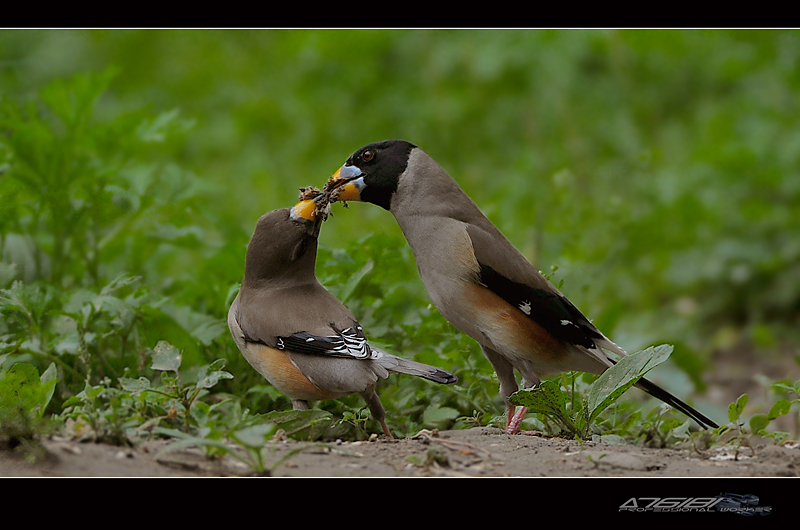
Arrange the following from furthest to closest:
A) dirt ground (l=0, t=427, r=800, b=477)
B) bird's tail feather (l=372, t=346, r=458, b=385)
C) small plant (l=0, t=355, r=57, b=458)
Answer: bird's tail feather (l=372, t=346, r=458, b=385) < small plant (l=0, t=355, r=57, b=458) < dirt ground (l=0, t=427, r=800, b=477)

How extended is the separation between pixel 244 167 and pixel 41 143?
440cm

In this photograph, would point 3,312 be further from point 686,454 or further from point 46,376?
point 686,454

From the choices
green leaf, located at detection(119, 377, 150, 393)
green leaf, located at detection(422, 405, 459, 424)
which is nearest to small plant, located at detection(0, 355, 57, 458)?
green leaf, located at detection(119, 377, 150, 393)

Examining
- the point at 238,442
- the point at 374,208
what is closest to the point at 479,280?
the point at 238,442

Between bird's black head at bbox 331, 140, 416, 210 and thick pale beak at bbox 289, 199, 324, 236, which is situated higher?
bird's black head at bbox 331, 140, 416, 210

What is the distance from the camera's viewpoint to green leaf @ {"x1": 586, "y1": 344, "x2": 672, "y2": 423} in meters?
4.18

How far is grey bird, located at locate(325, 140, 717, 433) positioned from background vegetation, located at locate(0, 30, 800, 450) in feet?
1.24

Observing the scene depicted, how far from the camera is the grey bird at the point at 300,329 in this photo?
13.6ft

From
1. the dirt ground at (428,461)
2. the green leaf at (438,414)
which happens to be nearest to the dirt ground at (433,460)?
the dirt ground at (428,461)

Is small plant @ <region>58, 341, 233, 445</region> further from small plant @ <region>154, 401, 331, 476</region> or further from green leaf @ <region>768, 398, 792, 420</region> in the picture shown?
green leaf @ <region>768, 398, 792, 420</region>

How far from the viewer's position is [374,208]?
8633mm

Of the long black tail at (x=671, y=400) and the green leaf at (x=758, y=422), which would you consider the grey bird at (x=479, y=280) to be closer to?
the long black tail at (x=671, y=400)

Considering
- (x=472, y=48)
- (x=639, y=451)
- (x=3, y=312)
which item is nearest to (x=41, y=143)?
(x=3, y=312)

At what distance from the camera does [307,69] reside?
38.9 feet
